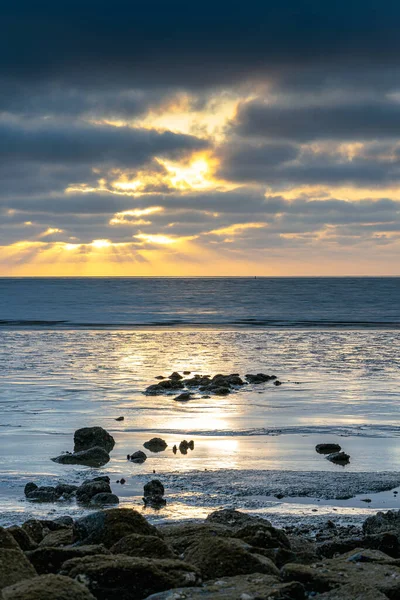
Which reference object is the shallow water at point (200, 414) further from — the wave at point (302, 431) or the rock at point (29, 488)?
the rock at point (29, 488)

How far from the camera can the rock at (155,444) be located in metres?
14.6

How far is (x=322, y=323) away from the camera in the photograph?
6044 cm

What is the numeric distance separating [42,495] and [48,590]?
18.5 ft

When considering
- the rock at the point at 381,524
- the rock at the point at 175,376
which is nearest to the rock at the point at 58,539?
the rock at the point at 381,524

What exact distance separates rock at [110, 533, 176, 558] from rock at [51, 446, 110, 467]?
587 cm

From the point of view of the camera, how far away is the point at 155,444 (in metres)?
14.7

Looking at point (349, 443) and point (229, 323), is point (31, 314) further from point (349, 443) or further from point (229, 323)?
point (349, 443)

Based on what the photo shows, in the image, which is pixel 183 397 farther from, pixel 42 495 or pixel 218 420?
pixel 42 495

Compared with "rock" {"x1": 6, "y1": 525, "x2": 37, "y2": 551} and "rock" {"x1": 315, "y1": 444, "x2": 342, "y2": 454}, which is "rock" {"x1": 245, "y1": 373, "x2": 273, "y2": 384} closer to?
"rock" {"x1": 315, "y1": 444, "x2": 342, "y2": 454}

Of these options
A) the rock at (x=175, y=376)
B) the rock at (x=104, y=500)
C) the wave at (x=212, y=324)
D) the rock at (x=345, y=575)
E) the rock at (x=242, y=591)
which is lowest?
the rock at (x=104, y=500)

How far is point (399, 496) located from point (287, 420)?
6069mm

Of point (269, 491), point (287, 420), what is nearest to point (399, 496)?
point (269, 491)

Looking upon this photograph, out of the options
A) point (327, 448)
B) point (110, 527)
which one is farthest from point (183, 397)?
point (110, 527)

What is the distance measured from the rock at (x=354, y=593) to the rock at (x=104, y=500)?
501 centimetres
